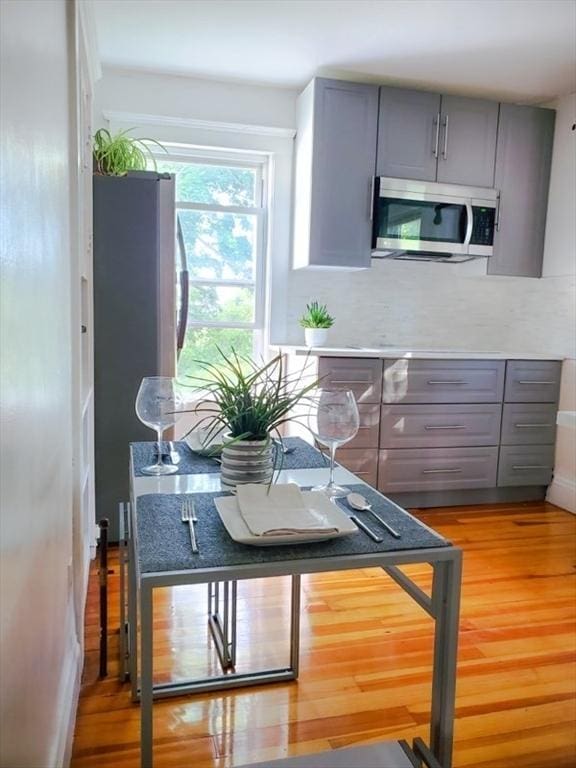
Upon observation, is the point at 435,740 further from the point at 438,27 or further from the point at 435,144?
the point at 435,144

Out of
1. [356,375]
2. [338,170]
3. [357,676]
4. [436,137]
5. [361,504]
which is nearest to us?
[361,504]

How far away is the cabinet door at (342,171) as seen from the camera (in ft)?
10.9

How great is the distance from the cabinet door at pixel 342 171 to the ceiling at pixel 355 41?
16 cm

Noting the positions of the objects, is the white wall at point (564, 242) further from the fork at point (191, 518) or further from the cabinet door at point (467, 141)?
the fork at point (191, 518)

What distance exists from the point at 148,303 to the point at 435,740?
2.13 meters

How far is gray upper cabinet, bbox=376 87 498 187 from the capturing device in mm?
3418

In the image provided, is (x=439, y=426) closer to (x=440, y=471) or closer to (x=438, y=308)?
(x=440, y=471)

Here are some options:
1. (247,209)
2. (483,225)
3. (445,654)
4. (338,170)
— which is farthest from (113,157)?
(445,654)

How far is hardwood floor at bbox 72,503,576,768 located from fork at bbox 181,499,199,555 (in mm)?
787

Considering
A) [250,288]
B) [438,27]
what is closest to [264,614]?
[250,288]

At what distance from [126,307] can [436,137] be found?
2187 mm

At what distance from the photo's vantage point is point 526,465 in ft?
11.9

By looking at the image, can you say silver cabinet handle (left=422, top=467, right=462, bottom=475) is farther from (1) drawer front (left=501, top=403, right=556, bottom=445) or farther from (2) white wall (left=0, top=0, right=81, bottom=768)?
(2) white wall (left=0, top=0, right=81, bottom=768)

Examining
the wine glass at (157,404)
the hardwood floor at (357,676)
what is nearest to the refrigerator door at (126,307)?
the hardwood floor at (357,676)
